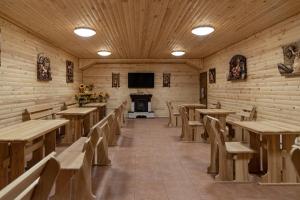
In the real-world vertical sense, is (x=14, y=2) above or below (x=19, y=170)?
above

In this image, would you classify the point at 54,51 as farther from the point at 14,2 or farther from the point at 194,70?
the point at 194,70

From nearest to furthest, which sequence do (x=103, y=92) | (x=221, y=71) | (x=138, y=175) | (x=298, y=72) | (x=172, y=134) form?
(x=138, y=175)
(x=298, y=72)
(x=172, y=134)
(x=221, y=71)
(x=103, y=92)

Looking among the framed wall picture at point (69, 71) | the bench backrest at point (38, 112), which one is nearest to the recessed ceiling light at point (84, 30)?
the bench backrest at point (38, 112)

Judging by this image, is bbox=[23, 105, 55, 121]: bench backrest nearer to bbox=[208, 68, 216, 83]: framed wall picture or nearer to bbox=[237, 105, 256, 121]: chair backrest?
bbox=[237, 105, 256, 121]: chair backrest

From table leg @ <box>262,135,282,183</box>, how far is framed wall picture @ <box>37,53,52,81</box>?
5.33 metres

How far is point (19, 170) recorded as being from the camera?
120 inches

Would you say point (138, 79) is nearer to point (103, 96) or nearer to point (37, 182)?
point (103, 96)

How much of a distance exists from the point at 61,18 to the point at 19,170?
291cm

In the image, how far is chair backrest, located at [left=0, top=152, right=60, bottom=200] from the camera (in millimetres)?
1101

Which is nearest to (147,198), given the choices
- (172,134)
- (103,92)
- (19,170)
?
(19,170)

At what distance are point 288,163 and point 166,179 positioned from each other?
164 centimetres

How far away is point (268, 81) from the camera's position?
18.7ft

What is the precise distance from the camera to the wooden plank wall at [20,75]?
16.1 feet

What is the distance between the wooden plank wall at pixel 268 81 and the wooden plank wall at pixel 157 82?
4.02 metres
